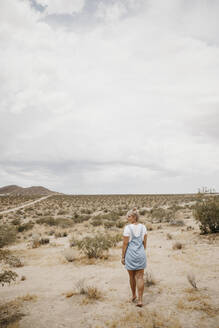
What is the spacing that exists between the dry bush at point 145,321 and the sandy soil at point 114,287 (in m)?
0.12

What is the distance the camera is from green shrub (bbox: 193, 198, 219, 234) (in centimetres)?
1092

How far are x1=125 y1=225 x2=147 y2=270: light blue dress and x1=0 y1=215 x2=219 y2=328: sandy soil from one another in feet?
3.15

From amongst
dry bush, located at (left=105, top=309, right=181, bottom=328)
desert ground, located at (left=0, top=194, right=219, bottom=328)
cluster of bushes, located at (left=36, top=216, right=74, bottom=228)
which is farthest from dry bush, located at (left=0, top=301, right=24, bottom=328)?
cluster of bushes, located at (left=36, top=216, right=74, bottom=228)

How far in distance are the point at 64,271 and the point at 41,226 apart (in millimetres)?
12503

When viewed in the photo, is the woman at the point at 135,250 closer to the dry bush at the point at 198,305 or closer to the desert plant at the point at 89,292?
the dry bush at the point at 198,305

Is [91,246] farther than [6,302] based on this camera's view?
Yes

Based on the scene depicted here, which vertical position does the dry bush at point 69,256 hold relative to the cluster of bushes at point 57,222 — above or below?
above

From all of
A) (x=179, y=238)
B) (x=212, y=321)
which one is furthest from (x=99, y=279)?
(x=179, y=238)

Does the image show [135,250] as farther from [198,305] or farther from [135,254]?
[198,305]

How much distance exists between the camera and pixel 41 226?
64.0ft

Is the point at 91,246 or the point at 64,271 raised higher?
the point at 91,246

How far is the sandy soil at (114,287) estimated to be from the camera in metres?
4.48

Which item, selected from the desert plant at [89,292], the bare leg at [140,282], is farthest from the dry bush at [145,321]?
the desert plant at [89,292]

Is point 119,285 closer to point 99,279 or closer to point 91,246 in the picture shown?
point 99,279
